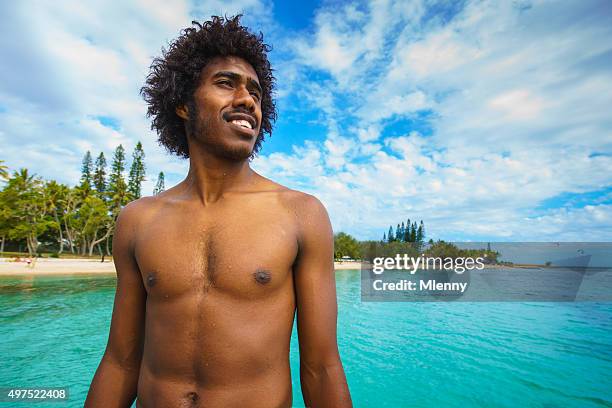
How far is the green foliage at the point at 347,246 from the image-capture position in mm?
94688

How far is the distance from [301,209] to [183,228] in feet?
1.94

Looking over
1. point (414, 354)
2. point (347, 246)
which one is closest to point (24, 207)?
point (414, 354)

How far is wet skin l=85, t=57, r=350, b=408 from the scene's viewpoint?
4.58 feet

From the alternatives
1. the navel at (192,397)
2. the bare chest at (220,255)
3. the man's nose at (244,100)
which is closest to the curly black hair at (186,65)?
the man's nose at (244,100)

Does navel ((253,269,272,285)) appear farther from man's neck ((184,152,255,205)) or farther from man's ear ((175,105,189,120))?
man's ear ((175,105,189,120))

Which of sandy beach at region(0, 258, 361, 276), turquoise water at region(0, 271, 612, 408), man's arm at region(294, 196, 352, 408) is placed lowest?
turquoise water at region(0, 271, 612, 408)

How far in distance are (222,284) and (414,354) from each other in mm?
13404

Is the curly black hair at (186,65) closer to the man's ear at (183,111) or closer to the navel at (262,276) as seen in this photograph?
the man's ear at (183,111)

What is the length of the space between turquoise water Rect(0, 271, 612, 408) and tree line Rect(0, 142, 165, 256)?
2362 cm

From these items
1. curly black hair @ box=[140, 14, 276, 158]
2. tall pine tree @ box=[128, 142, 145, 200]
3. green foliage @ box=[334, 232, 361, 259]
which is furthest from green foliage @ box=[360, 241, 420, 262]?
curly black hair @ box=[140, 14, 276, 158]

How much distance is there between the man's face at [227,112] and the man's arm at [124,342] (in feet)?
2.05

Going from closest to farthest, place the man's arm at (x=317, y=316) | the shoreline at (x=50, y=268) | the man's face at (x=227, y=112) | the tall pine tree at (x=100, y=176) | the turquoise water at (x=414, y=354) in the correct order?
the man's arm at (x=317, y=316)
the man's face at (x=227, y=112)
the turquoise water at (x=414, y=354)
the shoreline at (x=50, y=268)
the tall pine tree at (x=100, y=176)

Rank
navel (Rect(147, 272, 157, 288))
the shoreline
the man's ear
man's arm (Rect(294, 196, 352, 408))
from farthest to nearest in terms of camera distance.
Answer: the shoreline, the man's ear, navel (Rect(147, 272, 157, 288)), man's arm (Rect(294, 196, 352, 408))

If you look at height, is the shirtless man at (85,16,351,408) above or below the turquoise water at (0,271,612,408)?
above
